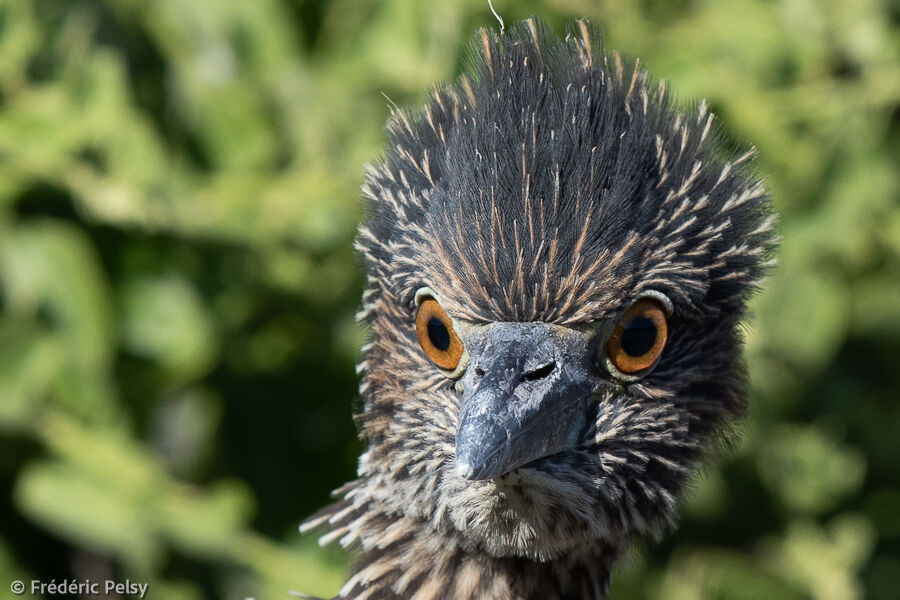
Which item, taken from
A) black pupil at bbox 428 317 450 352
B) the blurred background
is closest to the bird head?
black pupil at bbox 428 317 450 352

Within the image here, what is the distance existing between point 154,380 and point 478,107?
2162mm

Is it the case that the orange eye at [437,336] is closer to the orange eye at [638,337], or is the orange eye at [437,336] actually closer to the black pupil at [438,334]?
the black pupil at [438,334]

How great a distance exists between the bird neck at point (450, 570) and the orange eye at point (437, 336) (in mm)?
436

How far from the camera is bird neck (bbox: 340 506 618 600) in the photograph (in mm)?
2480

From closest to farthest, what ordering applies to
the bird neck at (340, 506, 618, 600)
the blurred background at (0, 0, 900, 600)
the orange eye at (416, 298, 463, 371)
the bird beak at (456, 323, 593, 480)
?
the bird beak at (456, 323, 593, 480) → the orange eye at (416, 298, 463, 371) → the bird neck at (340, 506, 618, 600) → the blurred background at (0, 0, 900, 600)

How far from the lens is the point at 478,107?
2463 mm

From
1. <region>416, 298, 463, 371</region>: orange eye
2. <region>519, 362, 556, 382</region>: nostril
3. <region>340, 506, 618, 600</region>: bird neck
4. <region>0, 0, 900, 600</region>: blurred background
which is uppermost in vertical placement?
<region>0, 0, 900, 600</region>: blurred background

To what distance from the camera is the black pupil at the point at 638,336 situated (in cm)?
238

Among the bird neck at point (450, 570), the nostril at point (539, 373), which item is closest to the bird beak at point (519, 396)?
the nostril at point (539, 373)

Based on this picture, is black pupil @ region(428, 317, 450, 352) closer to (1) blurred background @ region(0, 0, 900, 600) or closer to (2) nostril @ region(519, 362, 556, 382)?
(2) nostril @ region(519, 362, 556, 382)

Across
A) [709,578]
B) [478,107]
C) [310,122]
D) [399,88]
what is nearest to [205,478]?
[310,122]

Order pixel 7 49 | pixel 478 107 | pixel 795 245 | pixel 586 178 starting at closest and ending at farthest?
1. pixel 586 178
2. pixel 478 107
3. pixel 7 49
4. pixel 795 245

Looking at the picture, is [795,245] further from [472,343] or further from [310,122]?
[472,343]

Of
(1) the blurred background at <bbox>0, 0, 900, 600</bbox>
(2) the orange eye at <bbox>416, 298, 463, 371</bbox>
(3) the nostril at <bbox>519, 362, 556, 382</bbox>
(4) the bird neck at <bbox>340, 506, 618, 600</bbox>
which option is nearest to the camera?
(3) the nostril at <bbox>519, 362, 556, 382</bbox>
